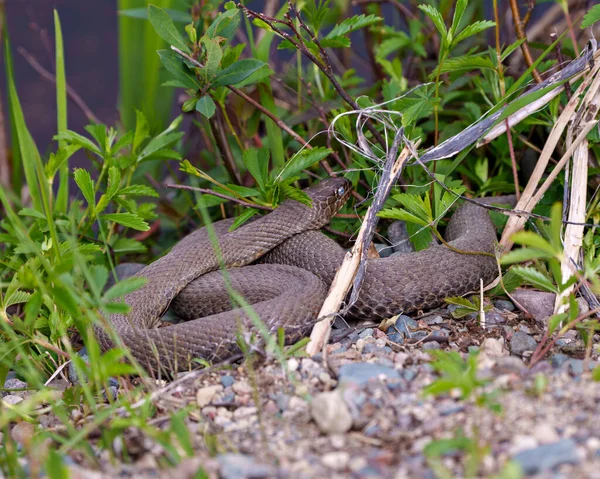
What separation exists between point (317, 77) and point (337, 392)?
3.82 meters

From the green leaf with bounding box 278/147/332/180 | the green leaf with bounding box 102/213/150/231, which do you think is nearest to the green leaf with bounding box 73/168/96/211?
the green leaf with bounding box 102/213/150/231

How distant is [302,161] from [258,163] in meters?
0.34

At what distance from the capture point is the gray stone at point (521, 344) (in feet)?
12.3

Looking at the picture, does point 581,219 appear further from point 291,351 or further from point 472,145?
point 291,351

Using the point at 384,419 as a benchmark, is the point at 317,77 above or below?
above

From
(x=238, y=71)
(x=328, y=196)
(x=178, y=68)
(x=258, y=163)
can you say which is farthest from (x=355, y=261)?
(x=178, y=68)

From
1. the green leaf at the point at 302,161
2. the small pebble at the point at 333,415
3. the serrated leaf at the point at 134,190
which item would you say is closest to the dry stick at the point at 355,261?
the green leaf at the point at 302,161

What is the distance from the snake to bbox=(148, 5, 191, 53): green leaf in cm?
121

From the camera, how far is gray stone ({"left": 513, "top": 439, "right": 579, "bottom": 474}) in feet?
7.92

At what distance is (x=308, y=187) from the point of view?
5699 mm

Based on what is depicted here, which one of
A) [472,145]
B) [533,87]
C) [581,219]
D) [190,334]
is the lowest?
[190,334]

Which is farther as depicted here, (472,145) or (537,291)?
(472,145)

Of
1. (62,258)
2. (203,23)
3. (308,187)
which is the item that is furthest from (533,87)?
(62,258)

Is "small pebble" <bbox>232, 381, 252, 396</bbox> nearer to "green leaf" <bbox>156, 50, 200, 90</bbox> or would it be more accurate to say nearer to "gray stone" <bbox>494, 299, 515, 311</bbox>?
"gray stone" <bbox>494, 299, 515, 311</bbox>
